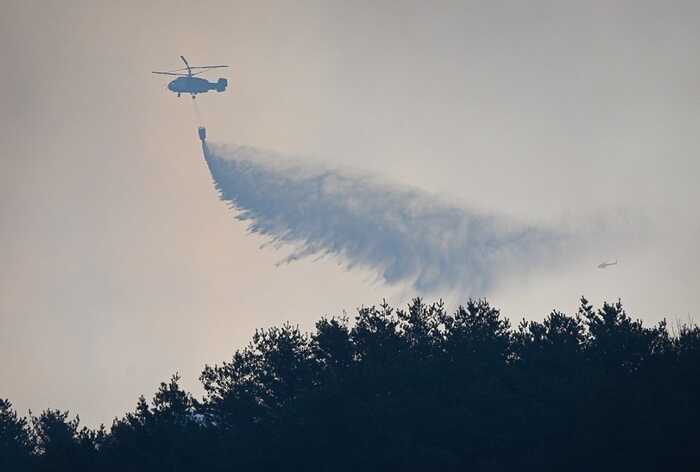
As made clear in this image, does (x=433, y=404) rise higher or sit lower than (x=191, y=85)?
lower

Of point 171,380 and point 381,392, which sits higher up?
point 171,380

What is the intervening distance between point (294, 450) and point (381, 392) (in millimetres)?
7702

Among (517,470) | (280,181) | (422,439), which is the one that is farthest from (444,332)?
(280,181)

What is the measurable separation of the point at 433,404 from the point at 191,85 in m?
91.4

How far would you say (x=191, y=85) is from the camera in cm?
14862

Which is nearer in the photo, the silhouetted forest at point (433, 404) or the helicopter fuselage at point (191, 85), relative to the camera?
the silhouetted forest at point (433, 404)

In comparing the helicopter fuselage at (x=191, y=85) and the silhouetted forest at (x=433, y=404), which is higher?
the helicopter fuselage at (x=191, y=85)

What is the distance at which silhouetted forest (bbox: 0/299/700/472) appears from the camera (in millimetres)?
60938

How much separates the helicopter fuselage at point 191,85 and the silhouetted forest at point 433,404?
7075cm

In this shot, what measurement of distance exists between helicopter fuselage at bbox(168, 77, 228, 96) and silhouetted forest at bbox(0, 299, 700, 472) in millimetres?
70750

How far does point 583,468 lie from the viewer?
5866cm

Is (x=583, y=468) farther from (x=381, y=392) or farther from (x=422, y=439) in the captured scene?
(x=381, y=392)

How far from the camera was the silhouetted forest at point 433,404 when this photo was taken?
200 feet

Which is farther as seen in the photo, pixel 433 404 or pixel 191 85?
pixel 191 85
